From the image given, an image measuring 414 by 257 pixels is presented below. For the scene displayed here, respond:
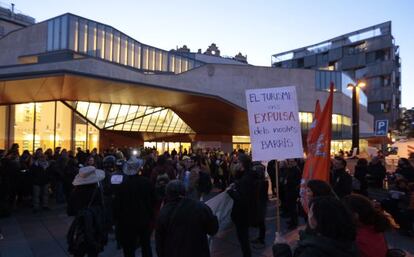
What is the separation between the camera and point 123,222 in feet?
20.5

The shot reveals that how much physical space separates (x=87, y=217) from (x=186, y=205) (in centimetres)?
202

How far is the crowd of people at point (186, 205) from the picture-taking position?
3029mm

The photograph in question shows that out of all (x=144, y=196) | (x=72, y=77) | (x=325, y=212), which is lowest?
(x=144, y=196)

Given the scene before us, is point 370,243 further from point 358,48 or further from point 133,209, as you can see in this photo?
point 358,48

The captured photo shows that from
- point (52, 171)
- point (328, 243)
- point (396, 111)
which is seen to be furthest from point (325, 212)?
point (396, 111)

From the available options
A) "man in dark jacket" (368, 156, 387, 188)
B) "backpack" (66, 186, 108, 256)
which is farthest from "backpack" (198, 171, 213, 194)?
"man in dark jacket" (368, 156, 387, 188)

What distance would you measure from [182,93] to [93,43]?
1372 cm

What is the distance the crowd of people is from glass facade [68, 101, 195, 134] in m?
15.0

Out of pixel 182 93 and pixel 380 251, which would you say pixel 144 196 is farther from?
pixel 182 93

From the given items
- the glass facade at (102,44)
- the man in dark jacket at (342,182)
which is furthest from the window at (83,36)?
the man in dark jacket at (342,182)

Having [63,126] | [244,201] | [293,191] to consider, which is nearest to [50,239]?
[244,201]

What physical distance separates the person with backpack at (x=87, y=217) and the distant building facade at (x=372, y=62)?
2971 inches

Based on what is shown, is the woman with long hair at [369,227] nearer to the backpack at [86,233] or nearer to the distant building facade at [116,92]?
the backpack at [86,233]

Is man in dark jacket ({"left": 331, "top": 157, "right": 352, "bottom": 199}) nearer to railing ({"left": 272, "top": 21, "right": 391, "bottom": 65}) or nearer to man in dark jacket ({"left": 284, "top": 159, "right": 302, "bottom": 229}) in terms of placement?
man in dark jacket ({"left": 284, "top": 159, "right": 302, "bottom": 229})
